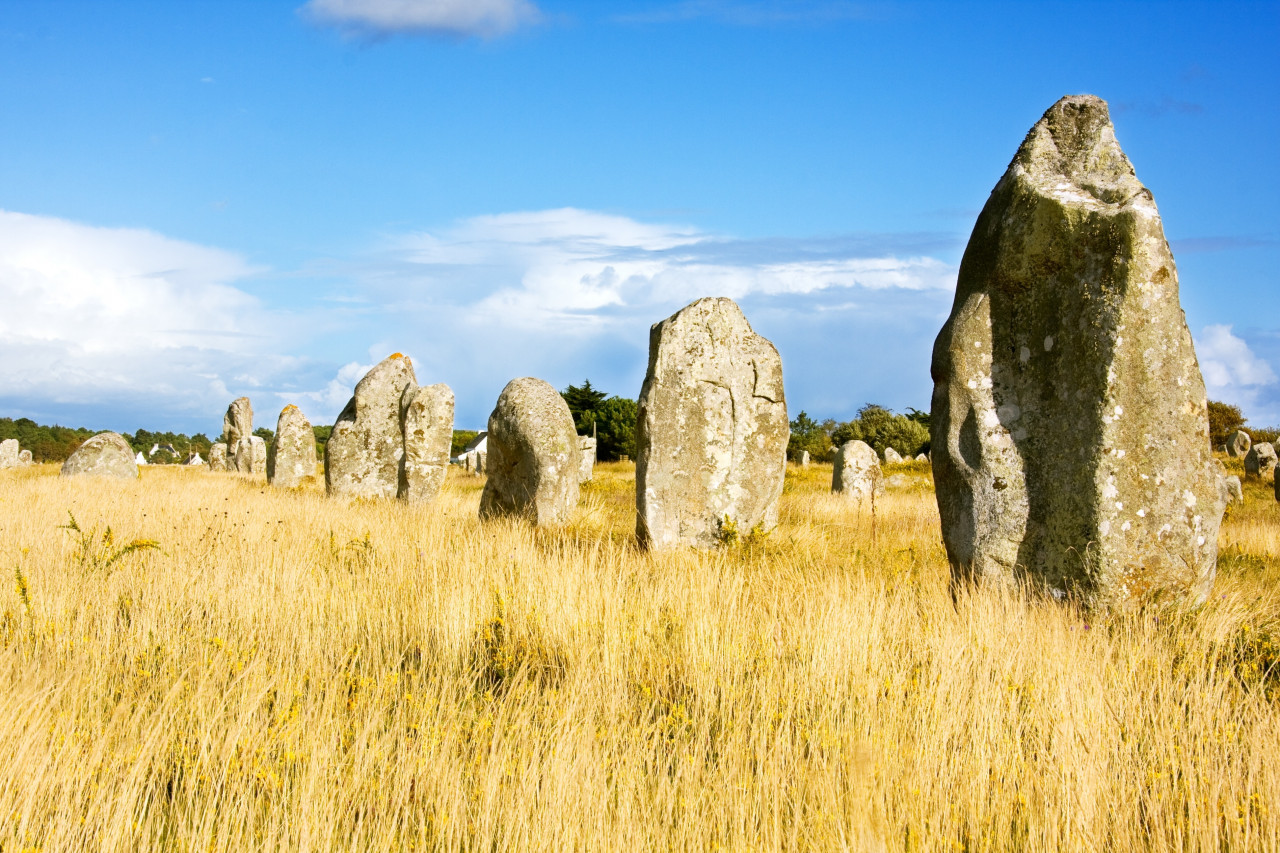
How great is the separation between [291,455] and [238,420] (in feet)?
32.4

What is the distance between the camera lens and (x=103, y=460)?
21219mm

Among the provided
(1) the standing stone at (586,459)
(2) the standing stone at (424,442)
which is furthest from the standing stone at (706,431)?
(1) the standing stone at (586,459)

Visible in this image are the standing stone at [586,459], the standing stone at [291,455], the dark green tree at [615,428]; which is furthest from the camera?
the dark green tree at [615,428]

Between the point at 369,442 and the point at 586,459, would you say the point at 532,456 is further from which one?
the point at 586,459

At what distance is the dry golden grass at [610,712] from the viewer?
323 cm

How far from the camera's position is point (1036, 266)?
6.19m

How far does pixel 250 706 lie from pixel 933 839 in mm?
2955

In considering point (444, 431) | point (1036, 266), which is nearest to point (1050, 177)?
point (1036, 266)

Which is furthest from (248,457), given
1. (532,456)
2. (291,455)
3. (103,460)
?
(532,456)

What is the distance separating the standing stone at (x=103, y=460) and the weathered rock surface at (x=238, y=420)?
723cm

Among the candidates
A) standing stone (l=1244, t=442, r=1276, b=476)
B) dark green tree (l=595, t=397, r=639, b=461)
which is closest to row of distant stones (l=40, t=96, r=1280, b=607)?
standing stone (l=1244, t=442, r=1276, b=476)

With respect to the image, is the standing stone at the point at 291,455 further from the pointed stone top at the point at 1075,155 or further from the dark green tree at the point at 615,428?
the dark green tree at the point at 615,428

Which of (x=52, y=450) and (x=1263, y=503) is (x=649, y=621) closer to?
(x=1263, y=503)

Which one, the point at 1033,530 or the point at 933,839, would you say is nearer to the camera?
the point at 933,839
